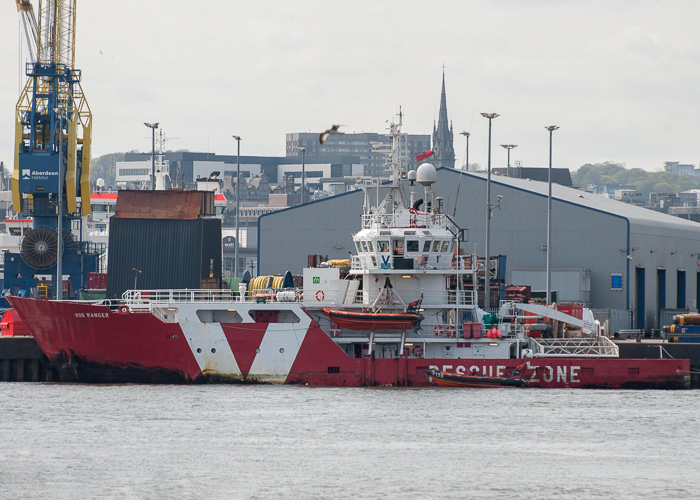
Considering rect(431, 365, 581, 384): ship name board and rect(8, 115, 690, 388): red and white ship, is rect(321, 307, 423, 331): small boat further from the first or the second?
rect(431, 365, 581, 384): ship name board

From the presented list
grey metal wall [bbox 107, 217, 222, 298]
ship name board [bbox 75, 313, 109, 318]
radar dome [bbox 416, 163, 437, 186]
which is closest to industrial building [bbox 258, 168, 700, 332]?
grey metal wall [bbox 107, 217, 222, 298]

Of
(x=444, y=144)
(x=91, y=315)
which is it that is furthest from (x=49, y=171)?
(x=444, y=144)

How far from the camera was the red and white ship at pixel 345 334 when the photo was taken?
44.8 metres

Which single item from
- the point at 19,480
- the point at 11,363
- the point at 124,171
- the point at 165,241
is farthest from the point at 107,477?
the point at 124,171

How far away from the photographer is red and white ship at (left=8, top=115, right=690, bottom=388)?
44750 mm

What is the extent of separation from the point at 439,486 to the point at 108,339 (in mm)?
18988

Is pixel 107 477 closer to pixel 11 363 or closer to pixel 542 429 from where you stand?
pixel 542 429

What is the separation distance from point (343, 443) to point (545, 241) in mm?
35225

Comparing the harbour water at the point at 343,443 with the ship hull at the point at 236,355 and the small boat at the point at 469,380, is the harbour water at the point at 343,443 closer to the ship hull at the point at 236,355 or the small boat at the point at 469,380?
the small boat at the point at 469,380

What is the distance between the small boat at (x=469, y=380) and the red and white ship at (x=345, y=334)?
21 cm

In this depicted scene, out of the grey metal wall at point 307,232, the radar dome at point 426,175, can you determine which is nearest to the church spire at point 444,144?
the grey metal wall at point 307,232

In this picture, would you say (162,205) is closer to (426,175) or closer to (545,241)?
(545,241)

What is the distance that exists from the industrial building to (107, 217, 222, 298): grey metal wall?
25.5 feet

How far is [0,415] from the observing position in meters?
38.8
